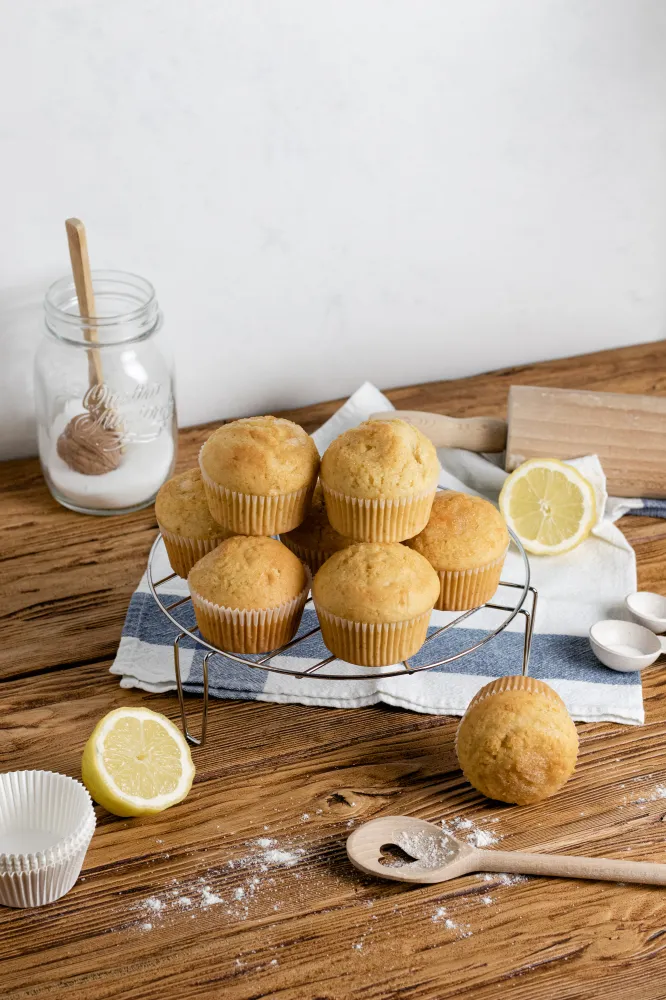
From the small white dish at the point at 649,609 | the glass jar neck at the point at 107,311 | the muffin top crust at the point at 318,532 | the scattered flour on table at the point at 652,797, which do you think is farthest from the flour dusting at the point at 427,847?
the glass jar neck at the point at 107,311

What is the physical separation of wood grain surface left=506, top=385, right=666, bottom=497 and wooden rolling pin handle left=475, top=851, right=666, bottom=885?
0.67 m

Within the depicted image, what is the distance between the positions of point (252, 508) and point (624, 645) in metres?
0.53

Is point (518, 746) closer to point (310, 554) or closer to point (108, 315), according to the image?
point (310, 554)

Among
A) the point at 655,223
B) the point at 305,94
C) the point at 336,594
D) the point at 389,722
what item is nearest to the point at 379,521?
the point at 336,594

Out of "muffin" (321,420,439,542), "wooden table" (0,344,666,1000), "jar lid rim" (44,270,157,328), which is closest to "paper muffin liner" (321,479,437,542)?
"muffin" (321,420,439,542)

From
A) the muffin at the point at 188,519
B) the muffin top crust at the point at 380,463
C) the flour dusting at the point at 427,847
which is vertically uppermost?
the muffin top crust at the point at 380,463

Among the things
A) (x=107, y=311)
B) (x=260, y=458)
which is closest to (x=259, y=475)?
(x=260, y=458)

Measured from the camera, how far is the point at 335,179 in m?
1.60

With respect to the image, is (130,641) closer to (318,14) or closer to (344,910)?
(344,910)

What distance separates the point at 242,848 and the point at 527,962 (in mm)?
296

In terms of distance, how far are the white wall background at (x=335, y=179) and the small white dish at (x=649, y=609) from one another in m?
0.65

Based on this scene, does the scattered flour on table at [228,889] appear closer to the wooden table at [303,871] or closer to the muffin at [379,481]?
the wooden table at [303,871]

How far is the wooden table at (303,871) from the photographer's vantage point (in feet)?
3.09

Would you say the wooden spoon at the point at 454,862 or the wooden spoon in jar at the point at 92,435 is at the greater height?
the wooden spoon in jar at the point at 92,435
